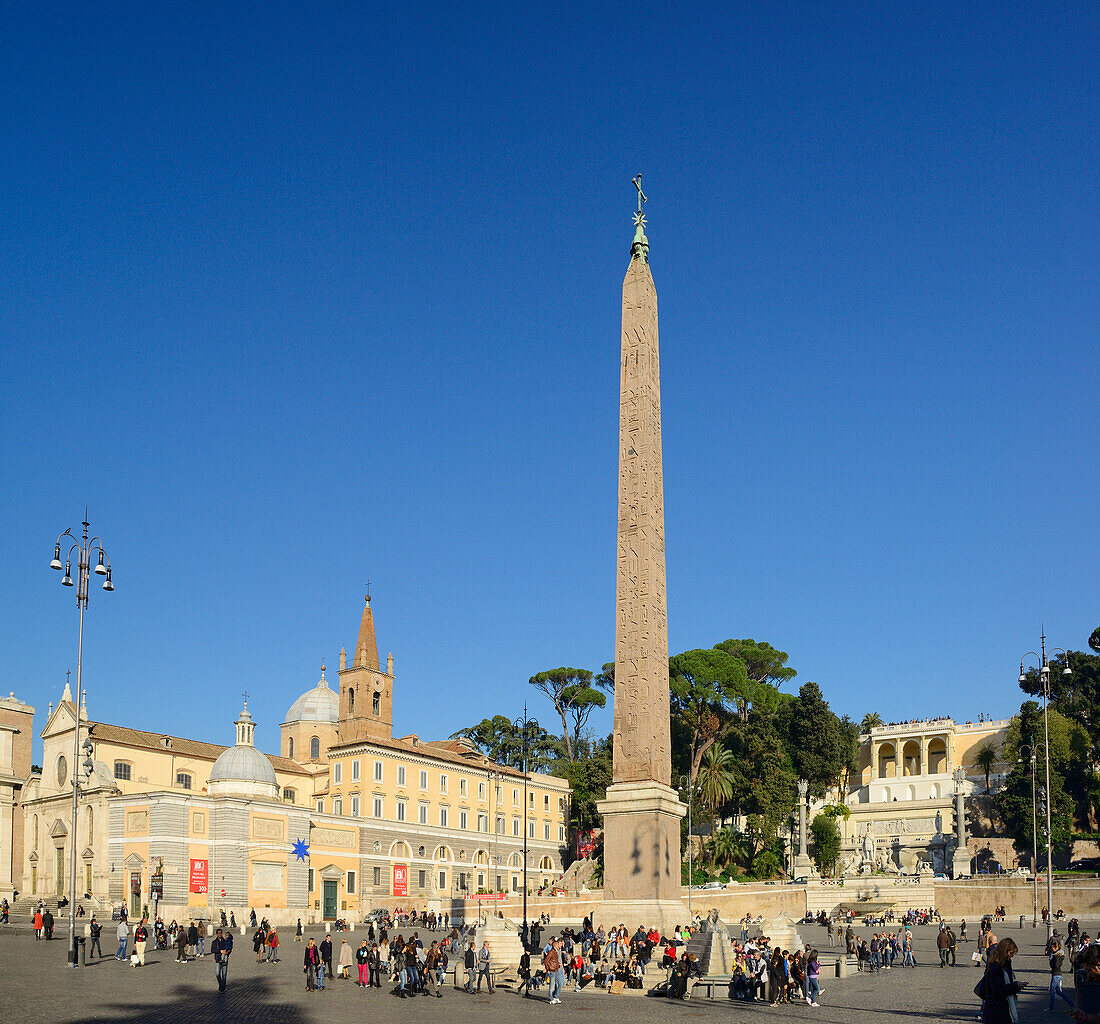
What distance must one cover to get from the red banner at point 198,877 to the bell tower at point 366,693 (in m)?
16.9

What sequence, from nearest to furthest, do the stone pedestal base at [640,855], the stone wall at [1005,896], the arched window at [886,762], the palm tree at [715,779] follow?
the stone pedestal base at [640,855] < the stone wall at [1005,896] < the palm tree at [715,779] < the arched window at [886,762]

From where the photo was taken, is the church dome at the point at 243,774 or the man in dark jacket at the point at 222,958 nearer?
the man in dark jacket at the point at 222,958

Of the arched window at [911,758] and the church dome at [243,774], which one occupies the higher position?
the church dome at [243,774]

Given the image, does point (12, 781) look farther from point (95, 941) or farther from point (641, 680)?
point (641, 680)

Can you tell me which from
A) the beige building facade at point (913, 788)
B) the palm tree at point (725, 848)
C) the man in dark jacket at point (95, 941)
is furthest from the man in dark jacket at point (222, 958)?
the beige building facade at point (913, 788)

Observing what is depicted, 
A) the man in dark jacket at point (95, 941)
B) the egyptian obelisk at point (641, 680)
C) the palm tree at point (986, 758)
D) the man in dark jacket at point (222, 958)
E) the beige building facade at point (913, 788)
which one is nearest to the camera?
the man in dark jacket at point (222, 958)

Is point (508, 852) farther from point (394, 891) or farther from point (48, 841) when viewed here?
point (48, 841)

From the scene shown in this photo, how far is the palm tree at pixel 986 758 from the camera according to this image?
230 ft

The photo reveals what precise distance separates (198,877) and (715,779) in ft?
80.2

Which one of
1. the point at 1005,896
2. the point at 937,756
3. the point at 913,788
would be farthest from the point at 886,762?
the point at 1005,896

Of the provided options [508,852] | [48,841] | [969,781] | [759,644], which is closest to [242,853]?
[48,841]

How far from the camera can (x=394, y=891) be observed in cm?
5400

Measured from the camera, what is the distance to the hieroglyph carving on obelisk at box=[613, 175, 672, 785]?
23953 millimetres

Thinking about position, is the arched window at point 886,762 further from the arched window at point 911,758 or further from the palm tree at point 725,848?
the palm tree at point 725,848
